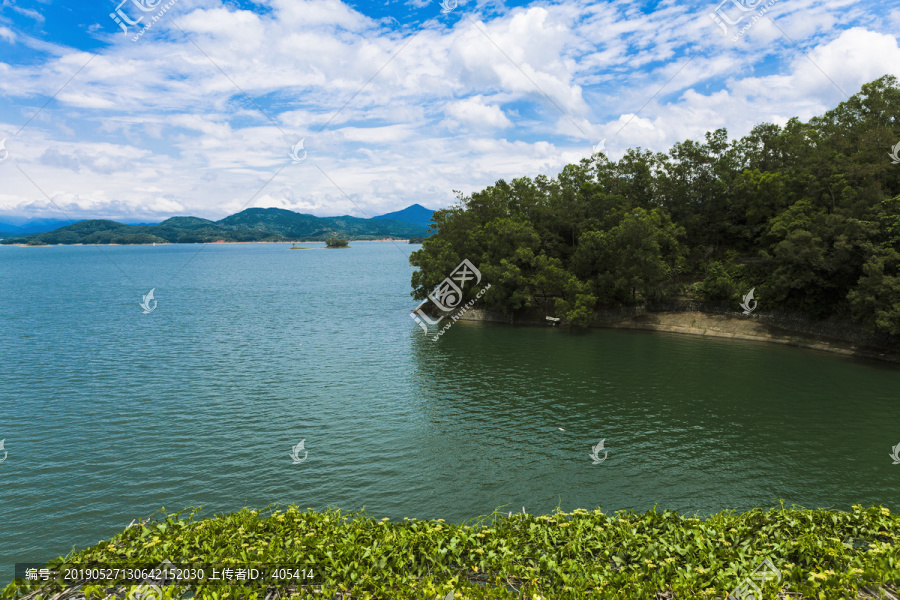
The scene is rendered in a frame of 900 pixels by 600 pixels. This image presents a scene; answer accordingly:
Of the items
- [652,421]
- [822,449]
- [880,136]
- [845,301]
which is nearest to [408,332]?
[652,421]

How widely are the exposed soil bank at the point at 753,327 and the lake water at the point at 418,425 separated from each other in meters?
2.16

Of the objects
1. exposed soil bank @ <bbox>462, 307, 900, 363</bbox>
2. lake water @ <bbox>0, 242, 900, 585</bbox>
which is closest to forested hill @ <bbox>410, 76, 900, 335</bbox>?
exposed soil bank @ <bbox>462, 307, 900, 363</bbox>

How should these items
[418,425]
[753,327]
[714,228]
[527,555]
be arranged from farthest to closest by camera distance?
[714,228] < [753,327] < [418,425] < [527,555]

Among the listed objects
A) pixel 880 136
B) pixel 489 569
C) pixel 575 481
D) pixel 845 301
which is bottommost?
pixel 575 481

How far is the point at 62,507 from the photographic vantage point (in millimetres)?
16922

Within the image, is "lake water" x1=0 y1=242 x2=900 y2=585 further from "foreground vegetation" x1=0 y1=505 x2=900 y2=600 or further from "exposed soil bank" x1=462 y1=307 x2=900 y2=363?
"foreground vegetation" x1=0 y1=505 x2=900 y2=600

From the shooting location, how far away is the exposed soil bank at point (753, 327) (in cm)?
3822

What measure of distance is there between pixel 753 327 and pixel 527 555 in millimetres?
44530

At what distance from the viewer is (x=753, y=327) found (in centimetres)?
4547

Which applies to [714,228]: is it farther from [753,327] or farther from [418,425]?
[418,425]

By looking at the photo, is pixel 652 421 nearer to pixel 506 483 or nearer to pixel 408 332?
pixel 506 483

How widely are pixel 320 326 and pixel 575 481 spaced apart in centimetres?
3845

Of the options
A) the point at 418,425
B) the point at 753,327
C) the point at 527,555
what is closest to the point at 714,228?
the point at 753,327

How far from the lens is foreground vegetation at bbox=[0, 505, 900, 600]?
8.84 meters
